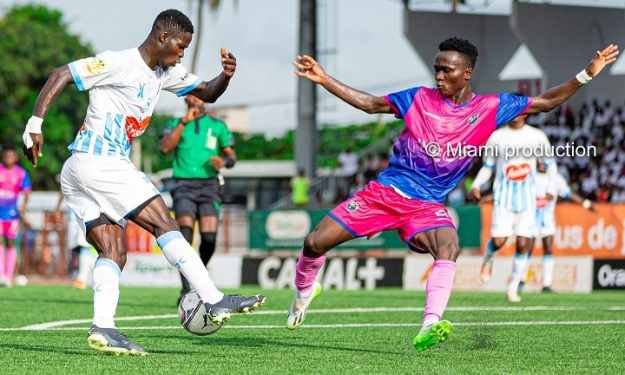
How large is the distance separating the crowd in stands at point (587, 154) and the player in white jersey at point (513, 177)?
1120 centimetres

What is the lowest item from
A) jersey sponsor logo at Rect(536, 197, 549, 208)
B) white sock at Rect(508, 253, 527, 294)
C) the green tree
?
white sock at Rect(508, 253, 527, 294)

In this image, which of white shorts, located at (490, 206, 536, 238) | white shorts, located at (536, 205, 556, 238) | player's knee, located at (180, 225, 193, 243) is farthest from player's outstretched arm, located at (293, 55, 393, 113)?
white shorts, located at (536, 205, 556, 238)

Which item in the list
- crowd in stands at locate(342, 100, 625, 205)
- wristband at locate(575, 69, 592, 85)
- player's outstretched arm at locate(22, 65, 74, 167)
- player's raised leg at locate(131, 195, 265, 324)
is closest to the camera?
player's outstretched arm at locate(22, 65, 74, 167)

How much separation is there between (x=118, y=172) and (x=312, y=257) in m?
1.64

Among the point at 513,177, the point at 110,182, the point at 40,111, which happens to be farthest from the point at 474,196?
the point at 40,111

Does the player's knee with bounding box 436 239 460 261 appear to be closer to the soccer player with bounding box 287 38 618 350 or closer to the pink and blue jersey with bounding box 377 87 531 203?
the soccer player with bounding box 287 38 618 350

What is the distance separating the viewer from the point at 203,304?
6695mm

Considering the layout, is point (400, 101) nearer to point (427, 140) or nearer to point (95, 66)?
point (427, 140)

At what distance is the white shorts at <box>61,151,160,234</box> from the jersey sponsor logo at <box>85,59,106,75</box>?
1.75ft

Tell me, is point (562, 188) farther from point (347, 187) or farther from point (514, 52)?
point (514, 52)

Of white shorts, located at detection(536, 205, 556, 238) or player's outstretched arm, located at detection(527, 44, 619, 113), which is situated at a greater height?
player's outstretched arm, located at detection(527, 44, 619, 113)

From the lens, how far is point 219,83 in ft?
24.6

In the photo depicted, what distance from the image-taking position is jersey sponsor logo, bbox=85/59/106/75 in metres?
6.74

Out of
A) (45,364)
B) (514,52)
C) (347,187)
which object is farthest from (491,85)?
(45,364)
